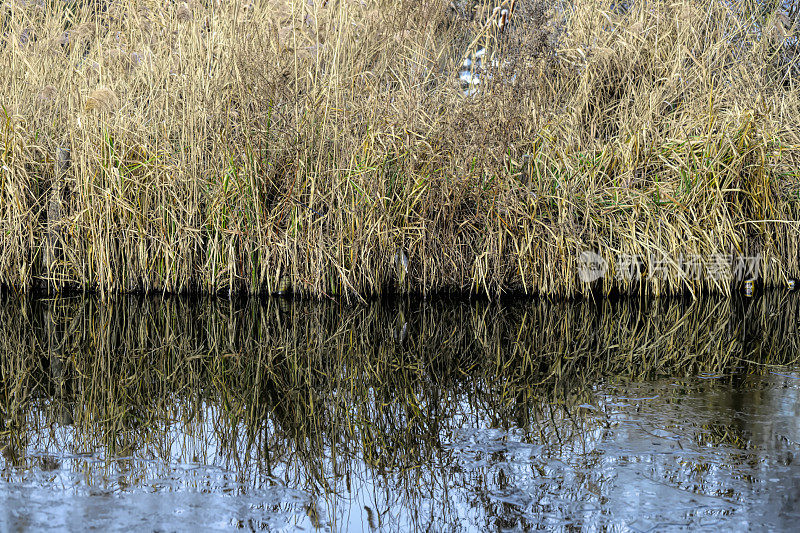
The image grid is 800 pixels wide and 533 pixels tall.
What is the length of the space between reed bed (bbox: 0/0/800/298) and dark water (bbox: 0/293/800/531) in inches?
14.9

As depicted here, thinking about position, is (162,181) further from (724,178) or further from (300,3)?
(724,178)

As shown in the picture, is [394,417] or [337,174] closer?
[394,417]

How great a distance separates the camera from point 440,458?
3.13 metres

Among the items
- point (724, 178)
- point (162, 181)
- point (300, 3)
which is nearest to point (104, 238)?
point (162, 181)

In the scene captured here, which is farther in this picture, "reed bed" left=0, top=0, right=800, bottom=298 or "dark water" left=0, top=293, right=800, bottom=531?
"reed bed" left=0, top=0, right=800, bottom=298

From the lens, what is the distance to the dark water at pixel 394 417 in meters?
2.71

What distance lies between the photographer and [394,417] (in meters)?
3.64

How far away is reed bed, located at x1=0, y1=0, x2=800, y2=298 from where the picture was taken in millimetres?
5863

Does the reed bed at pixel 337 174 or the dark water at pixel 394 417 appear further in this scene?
the reed bed at pixel 337 174

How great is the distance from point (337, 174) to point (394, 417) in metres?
2.55

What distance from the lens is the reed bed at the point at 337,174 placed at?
586 centimetres

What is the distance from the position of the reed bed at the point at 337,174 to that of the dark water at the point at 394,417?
0.38 m

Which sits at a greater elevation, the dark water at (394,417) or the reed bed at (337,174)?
the reed bed at (337,174)

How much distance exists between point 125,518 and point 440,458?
44.8 inches
